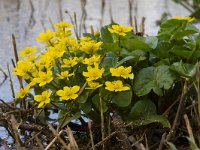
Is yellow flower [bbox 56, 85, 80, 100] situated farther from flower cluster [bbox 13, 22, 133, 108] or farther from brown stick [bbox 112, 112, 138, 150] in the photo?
brown stick [bbox 112, 112, 138, 150]

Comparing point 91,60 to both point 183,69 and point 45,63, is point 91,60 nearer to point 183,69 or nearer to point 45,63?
point 45,63

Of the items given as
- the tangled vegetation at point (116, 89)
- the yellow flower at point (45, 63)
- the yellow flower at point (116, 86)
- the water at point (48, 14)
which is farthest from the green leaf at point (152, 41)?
the water at point (48, 14)

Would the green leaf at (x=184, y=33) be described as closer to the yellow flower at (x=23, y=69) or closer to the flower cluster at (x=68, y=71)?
the flower cluster at (x=68, y=71)

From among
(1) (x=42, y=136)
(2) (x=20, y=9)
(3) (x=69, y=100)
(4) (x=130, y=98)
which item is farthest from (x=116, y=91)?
(2) (x=20, y=9)

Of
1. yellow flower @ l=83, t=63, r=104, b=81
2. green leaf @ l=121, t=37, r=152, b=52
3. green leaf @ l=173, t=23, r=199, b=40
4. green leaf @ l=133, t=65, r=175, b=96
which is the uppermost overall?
green leaf @ l=173, t=23, r=199, b=40

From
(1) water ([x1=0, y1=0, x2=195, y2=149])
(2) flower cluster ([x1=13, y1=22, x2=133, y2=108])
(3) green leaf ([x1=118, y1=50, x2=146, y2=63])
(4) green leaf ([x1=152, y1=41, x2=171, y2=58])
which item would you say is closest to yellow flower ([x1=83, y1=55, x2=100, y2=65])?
(2) flower cluster ([x1=13, y1=22, x2=133, y2=108])

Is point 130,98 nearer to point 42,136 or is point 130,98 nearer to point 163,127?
point 163,127
